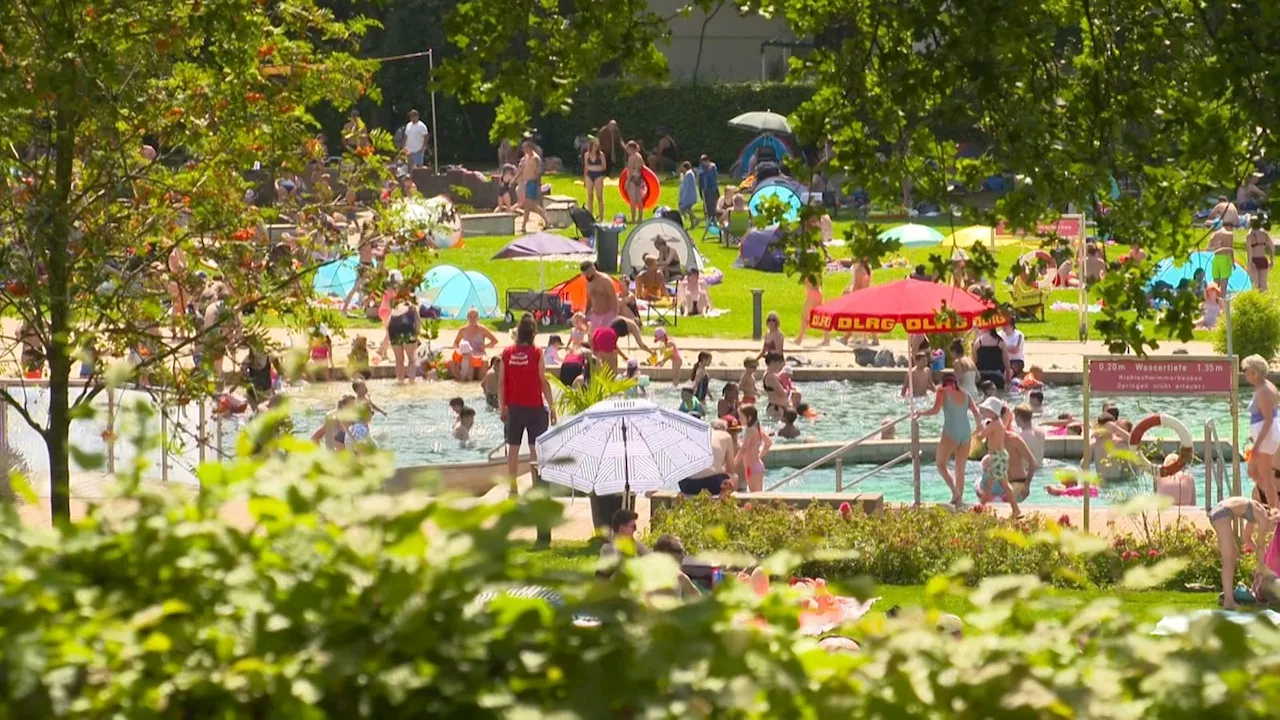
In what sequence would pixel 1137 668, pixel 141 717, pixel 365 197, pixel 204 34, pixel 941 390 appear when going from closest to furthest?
pixel 141 717 → pixel 1137 668 → pixel 204 34 → pixel 941 390 → pixel 365 197

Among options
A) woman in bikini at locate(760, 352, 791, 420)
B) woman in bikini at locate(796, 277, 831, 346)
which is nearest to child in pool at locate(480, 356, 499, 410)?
woman in bikini at locate(760, 352, 791, 420)

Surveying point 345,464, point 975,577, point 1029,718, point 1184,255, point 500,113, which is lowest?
point 975,577

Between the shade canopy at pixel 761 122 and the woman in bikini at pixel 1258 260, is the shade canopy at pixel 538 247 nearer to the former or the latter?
the woman in bikini at pixel 1258 260

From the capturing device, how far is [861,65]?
8.33m

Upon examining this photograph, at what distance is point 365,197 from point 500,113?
20161 millimetres

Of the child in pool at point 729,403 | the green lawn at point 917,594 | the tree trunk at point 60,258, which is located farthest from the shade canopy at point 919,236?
the tree trunk at point 60,258

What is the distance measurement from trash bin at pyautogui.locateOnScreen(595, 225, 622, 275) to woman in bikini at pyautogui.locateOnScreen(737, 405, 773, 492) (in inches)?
541

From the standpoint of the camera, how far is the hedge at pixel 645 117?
4572 cm

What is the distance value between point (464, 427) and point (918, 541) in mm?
7824

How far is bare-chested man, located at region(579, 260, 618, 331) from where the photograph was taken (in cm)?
2119

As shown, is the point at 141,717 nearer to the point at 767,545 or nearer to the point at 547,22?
the point at 547,22

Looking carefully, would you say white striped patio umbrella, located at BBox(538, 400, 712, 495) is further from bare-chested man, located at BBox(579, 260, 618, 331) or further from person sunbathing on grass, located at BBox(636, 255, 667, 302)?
person sunbathing on grass, located at BBox(636, 255, 667, 302)

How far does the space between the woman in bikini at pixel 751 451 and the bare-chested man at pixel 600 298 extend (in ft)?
17.8

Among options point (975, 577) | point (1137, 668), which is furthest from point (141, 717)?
point (975, 577)
